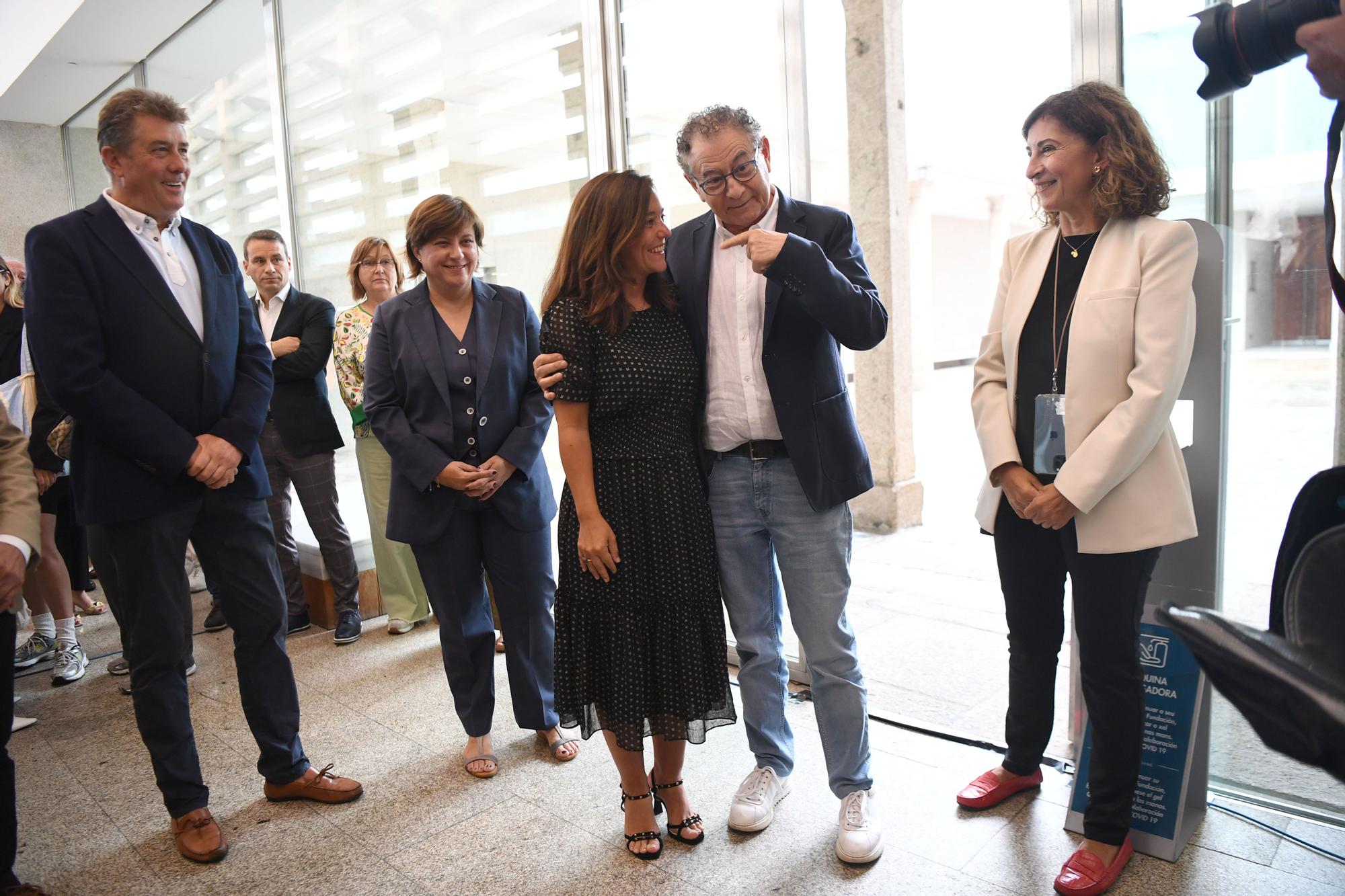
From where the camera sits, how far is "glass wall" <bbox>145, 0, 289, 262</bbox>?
5.38 m

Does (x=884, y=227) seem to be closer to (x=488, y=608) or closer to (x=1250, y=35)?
(x=488, y=608)

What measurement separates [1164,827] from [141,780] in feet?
9.12

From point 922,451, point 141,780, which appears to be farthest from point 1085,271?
point 922,451

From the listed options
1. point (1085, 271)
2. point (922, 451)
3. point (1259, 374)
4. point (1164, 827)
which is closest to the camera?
point (1085, 271)

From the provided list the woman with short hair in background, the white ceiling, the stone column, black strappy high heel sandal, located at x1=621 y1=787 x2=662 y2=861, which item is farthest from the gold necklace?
the white ceiling

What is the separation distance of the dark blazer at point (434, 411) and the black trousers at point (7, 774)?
88 centimetres

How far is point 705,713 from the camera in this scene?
6.56ft

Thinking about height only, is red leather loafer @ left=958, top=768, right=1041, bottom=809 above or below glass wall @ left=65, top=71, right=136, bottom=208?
below

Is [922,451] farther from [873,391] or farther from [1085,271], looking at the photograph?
[1085,271]

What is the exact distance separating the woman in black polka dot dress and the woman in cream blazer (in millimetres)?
698

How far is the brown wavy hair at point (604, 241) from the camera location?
1900 mm

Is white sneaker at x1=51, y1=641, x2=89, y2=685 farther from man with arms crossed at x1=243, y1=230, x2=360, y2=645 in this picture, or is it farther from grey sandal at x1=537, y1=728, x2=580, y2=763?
grey sandal at x1=537, y1=728, x2=580, y2=763

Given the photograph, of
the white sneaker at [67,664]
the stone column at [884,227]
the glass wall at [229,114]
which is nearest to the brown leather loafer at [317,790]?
the white sneaker at [67,664]

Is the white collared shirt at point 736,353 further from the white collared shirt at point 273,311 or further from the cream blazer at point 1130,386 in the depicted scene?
the white collared shirt at point 273,311
